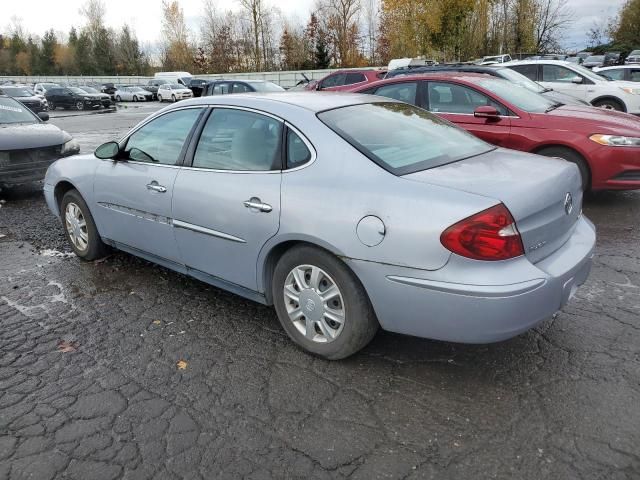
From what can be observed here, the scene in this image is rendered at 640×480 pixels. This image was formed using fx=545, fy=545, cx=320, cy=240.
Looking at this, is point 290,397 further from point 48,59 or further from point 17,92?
point 48,59

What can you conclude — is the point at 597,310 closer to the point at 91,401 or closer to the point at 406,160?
the point at 406,160

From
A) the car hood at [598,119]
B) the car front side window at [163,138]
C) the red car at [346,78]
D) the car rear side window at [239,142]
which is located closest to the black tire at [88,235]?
the car front side window at [163,138]

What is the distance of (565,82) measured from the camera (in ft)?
41.9

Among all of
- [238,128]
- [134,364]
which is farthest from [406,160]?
[134,364]

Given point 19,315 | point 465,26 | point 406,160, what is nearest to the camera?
point 406,160

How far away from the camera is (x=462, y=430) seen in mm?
2605

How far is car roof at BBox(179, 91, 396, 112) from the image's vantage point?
3557 millimetres

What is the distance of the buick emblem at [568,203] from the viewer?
313 centimetres

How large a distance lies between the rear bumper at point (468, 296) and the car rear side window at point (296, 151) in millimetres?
744

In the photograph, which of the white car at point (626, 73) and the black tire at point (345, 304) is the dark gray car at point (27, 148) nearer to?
the black tire at point (345, 304)

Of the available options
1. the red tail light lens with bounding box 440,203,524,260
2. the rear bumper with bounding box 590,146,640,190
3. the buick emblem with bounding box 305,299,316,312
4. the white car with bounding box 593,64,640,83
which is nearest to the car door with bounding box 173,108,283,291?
the buick emblem with bounding box 305,299,316,312

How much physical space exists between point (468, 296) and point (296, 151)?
1.36 metres

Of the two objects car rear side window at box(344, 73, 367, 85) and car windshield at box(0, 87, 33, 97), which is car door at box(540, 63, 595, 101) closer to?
car rear side window at box(344, 73, 367, 85)

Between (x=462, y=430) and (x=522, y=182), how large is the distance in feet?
4.33
